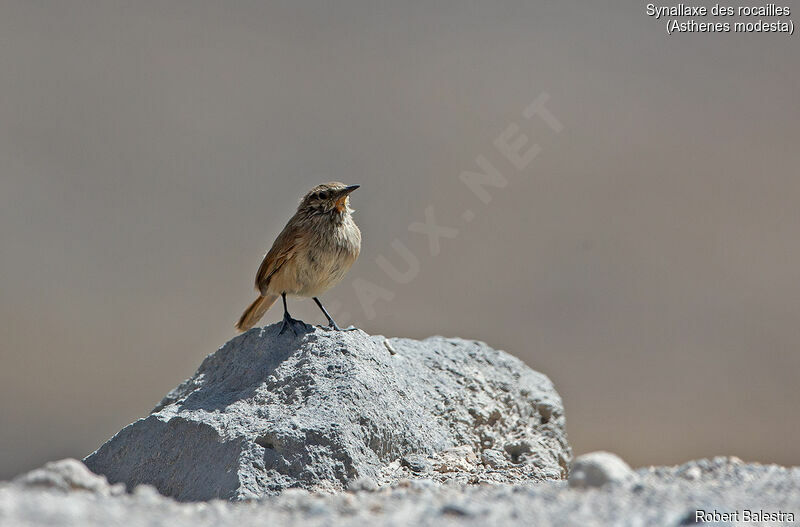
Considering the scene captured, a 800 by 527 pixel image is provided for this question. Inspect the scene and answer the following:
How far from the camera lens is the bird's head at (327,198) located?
258 inches

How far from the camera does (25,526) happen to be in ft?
10.2

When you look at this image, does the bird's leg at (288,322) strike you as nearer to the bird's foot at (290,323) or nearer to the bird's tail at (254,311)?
the bird's foot at (290,323)

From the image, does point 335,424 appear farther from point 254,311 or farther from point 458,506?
point 254,311

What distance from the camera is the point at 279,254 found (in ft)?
21.2

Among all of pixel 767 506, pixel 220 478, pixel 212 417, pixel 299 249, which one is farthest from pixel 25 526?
pixel 299 249

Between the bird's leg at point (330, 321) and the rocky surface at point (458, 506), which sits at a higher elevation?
the bird's leg at point (330, 321)

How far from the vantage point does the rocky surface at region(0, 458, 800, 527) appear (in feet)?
11.1

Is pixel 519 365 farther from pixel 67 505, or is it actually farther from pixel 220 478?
pixel 67 505

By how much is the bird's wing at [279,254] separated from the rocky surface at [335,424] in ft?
1.67

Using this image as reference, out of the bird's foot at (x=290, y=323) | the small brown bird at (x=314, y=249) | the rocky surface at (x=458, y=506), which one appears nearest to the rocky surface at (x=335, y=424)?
the bird's foot at (x=290, y=323)

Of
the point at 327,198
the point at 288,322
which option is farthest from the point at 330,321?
the point at 327,198

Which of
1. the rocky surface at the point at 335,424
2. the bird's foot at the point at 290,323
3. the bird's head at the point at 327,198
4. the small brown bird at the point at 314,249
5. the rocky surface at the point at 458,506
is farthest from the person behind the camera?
the bird's head at the point at 327,198

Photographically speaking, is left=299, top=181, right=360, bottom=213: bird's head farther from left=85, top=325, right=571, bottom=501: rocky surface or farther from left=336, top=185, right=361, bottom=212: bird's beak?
A: left=85, top=325, right=571, bottom=501: rocky surface

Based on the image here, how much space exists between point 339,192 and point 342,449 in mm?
2090
